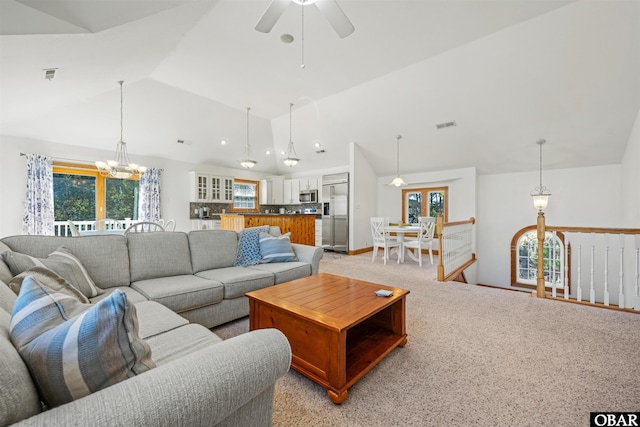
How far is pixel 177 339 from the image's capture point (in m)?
1.38

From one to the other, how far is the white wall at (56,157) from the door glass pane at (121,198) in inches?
21.2

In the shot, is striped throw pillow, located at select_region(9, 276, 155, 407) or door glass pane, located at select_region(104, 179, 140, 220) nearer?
striped throw pillow, located at select_region(9, 276, 155, 407)

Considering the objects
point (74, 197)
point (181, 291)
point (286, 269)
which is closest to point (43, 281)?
point (181, 291)

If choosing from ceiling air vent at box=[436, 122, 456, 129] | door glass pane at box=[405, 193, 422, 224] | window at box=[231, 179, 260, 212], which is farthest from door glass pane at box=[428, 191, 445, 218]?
window at box=[231, 179, 260, 212]

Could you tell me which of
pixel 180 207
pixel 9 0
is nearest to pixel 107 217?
pixel 180 207

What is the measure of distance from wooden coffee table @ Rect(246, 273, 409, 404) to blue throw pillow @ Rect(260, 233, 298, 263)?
2.68 ft

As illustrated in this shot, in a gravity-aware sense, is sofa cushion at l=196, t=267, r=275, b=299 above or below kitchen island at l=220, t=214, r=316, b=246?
below

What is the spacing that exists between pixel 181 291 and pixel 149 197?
200 inches

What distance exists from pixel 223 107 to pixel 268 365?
19.1 feet

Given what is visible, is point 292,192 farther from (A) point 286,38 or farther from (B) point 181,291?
(B) point 181,291

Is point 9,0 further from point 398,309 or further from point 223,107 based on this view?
point 223,107

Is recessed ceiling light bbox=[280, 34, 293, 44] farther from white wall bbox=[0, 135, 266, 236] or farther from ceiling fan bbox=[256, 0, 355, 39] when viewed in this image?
white wall bbox=[0, 135, 266, 236]

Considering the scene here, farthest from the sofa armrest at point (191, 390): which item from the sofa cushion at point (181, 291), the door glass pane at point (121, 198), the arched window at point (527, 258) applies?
the arched window at point (527, 258)

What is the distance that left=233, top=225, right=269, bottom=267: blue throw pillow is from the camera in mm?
3084
